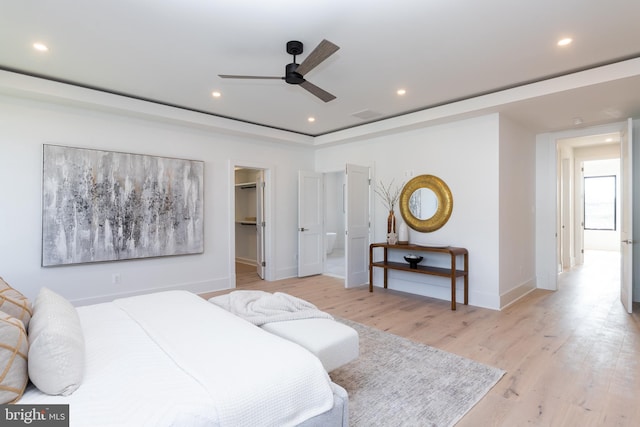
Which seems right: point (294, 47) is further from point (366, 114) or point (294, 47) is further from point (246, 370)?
point (246, 370)

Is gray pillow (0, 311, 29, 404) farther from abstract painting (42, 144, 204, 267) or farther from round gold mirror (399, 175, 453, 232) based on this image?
round gold mirror (399, 175, 453, 232)

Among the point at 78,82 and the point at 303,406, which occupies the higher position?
the point at 78,82

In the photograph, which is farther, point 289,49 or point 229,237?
point 229,237

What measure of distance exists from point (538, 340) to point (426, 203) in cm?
226

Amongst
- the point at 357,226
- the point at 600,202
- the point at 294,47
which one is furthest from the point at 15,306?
the point at 600,202

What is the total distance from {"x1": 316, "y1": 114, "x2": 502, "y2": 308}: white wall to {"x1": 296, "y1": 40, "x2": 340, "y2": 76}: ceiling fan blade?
2815 millimetres

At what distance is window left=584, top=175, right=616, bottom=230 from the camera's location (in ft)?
29.8

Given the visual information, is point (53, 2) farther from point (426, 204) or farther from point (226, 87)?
point (426, 204)

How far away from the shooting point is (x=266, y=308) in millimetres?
2479

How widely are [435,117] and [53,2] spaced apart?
13.3ft

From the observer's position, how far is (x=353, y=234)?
5344 mm

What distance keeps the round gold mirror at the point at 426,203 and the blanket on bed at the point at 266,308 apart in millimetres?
2792

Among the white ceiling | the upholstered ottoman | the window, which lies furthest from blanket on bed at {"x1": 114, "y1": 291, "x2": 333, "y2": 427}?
the window

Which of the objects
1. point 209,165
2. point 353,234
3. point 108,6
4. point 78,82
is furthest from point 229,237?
point 108,6
